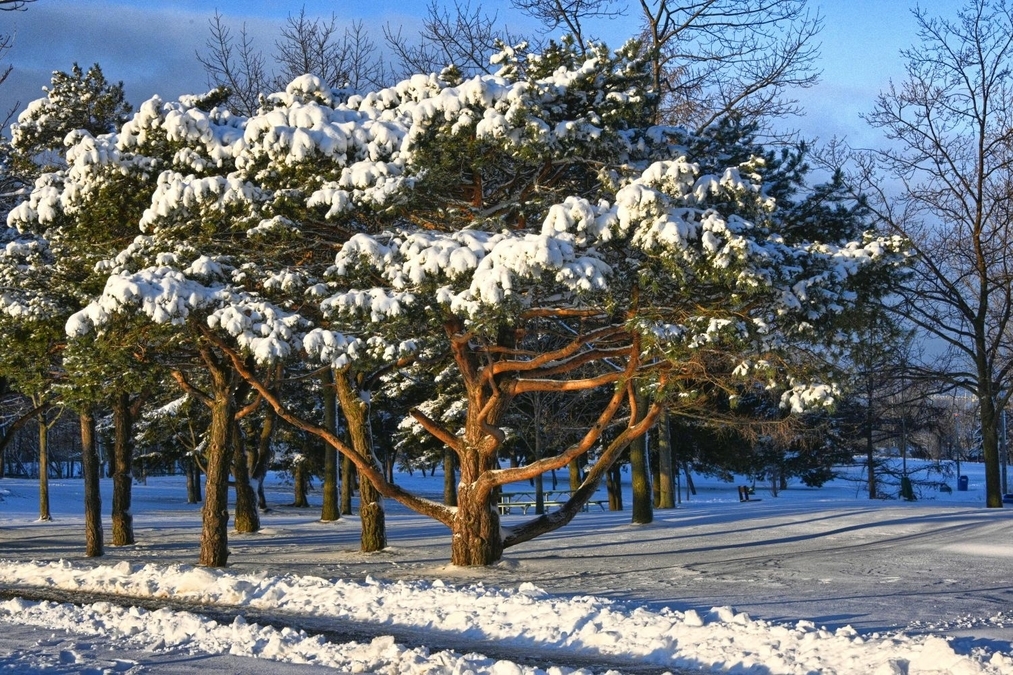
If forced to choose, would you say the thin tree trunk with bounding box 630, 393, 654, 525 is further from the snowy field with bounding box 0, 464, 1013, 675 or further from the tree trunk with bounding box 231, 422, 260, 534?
the tree trunk with bounding box 231, 422, 260, 534

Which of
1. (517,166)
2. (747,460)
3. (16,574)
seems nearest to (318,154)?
(517,166)

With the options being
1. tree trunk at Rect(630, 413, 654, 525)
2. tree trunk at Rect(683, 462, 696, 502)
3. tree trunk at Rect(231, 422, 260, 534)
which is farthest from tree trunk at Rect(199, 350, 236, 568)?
tree trunk at Rect(683, 462, 696, 502)

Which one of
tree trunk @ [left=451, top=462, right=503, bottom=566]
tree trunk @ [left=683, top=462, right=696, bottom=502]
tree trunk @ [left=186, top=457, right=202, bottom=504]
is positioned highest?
tree trunk @ [left=451, top=462, right=503, bottom=566]

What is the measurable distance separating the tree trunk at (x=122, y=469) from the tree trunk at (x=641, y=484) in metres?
10.8

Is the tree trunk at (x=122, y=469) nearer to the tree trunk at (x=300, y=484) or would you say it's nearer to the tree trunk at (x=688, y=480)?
the tree trunk at (x=300, y=484)

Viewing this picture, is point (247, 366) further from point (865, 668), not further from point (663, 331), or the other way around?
point (865, 668)

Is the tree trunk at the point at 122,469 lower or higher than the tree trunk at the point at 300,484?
higher

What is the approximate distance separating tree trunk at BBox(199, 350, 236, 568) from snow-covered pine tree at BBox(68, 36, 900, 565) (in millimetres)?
1790

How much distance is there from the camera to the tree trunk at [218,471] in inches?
637

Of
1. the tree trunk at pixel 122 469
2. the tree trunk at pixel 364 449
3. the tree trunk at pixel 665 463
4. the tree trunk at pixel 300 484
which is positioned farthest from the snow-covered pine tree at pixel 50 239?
the tree trunk at pixel 300 484

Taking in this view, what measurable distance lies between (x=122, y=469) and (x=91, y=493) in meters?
1.30

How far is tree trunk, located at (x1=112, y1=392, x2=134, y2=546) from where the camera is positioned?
63.8ft

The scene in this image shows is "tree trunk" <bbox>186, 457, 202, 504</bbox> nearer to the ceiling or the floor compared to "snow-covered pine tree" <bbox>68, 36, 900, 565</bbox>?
nearer to the floor

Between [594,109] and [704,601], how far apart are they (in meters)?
6.84
